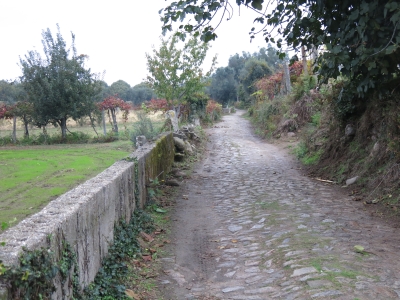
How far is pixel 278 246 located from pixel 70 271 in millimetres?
3094

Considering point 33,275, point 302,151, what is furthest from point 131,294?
point 302,151

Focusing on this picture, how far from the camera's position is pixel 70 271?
3398mm

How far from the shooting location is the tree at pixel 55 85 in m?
26.6

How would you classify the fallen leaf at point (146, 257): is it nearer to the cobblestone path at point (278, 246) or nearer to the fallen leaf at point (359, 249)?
the cobblestone path at point (278, 246)

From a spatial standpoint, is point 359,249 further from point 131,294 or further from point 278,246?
point 131,294

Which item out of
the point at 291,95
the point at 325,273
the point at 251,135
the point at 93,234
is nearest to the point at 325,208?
the point at 325,273

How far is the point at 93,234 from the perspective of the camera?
424 centimetres

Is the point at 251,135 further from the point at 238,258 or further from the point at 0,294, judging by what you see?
the point at 0,294

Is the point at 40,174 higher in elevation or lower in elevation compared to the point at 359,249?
lower

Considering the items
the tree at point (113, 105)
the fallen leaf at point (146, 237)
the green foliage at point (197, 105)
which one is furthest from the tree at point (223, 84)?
the fallen leaf at point (146, 237)

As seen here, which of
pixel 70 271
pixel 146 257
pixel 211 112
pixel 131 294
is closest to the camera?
pixel 70 271

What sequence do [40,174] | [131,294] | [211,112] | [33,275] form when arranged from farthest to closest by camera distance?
[211,112], [40,174], [131,294], [33,275]

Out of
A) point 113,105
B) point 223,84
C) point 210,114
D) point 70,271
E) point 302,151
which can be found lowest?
point 302,151

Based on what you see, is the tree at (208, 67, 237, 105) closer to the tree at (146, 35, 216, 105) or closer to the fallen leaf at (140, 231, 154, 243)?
the tree at (146, 35, 216, 105)
